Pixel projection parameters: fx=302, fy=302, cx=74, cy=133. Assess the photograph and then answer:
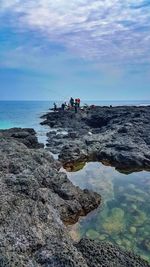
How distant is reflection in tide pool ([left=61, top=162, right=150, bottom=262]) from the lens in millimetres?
11852

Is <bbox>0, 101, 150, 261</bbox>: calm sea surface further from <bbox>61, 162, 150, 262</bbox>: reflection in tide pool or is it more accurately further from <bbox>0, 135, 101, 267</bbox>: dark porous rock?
<bbox>0, 135, 101, 267</bbox>: dark porous rock

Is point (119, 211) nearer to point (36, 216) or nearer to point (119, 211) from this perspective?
point (119, 211)

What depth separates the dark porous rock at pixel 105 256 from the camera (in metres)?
7.15

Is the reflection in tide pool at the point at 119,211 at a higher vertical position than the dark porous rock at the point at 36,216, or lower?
lower

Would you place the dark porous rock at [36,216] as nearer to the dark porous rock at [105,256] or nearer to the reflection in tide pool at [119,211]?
the dark porous rock at [105,256]

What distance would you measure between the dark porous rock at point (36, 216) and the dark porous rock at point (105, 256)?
377mm

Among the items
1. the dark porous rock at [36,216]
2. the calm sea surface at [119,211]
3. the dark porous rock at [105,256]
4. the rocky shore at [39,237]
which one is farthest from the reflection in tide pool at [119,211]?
the dark porous rock at [105,256]

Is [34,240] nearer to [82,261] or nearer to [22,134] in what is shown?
[82,261]

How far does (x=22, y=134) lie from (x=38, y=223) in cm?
2147

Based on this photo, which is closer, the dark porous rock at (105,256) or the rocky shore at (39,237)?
the rocky shore at (39,237)

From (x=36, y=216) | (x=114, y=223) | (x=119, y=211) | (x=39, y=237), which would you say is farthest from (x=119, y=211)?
(x=39, y=237)

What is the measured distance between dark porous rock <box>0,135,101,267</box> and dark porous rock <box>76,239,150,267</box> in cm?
38

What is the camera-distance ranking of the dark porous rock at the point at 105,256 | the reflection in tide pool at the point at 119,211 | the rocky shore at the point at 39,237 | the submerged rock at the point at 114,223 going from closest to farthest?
1. the rocky shore at the point at 39,237
2. the dark porous rock at the point at 105,256
3. the reflection in tide pool at the point at 119,211
4. the submerged rock at the point at 114,223

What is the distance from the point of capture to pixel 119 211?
14.4m
